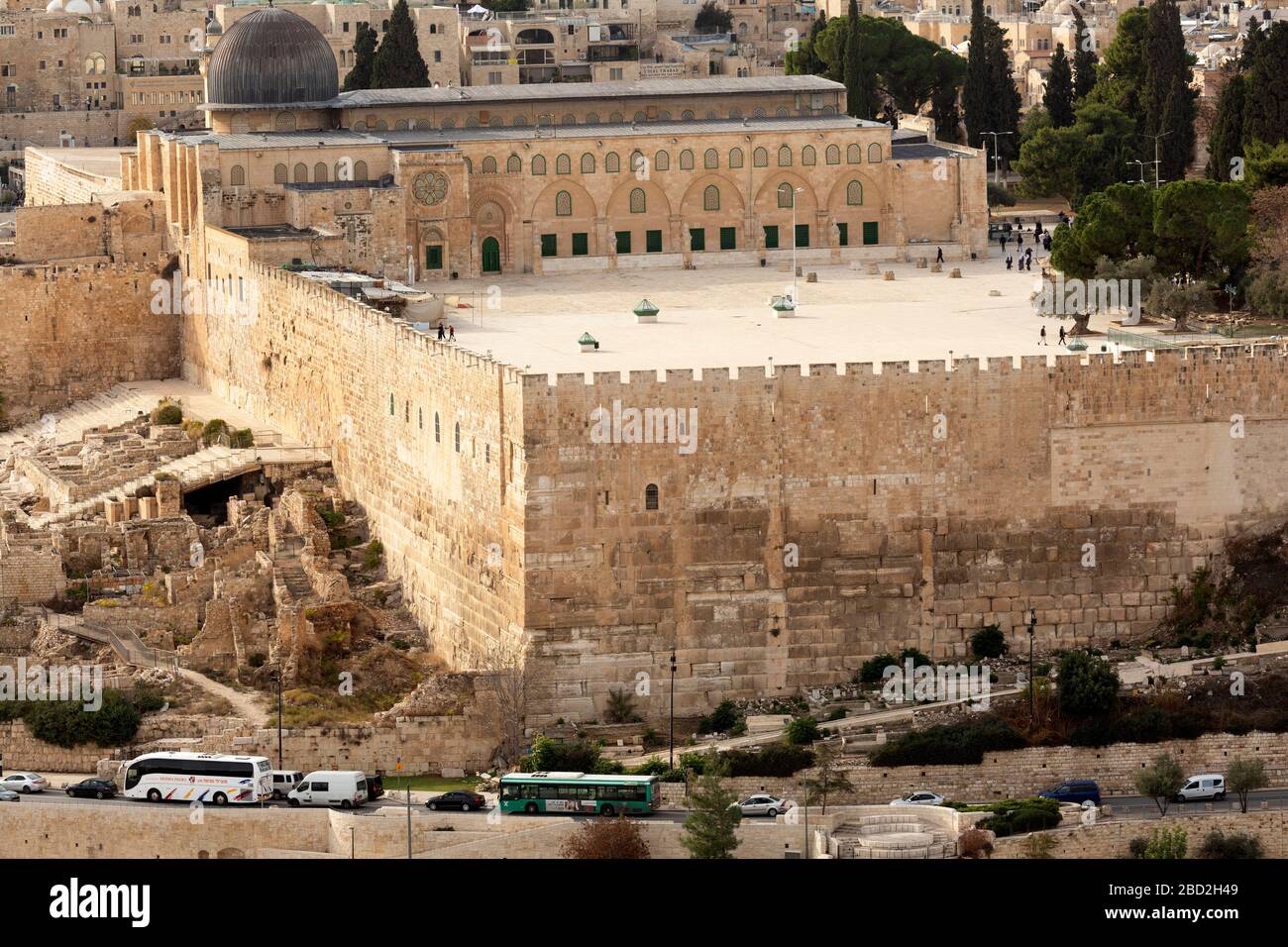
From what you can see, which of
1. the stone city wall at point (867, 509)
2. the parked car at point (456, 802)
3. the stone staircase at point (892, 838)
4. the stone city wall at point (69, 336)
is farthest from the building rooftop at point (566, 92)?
the stone staircase at point (892, 838)

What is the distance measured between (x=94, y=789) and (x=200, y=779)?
1773mm

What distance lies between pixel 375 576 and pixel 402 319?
489 cm

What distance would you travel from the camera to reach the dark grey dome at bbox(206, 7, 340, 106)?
82.7 m

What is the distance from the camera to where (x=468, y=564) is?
2356 inches

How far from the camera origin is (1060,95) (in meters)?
96.5

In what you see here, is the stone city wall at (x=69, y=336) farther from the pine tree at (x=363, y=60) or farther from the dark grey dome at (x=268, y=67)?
the pine tree at (x=363, y=60)

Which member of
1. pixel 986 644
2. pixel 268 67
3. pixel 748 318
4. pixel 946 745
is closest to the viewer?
pixel 946 745

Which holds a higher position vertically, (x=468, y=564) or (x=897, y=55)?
(x=897, y=55)

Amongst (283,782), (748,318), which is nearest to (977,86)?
(748,318)

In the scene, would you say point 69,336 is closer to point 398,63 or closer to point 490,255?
point 490,255

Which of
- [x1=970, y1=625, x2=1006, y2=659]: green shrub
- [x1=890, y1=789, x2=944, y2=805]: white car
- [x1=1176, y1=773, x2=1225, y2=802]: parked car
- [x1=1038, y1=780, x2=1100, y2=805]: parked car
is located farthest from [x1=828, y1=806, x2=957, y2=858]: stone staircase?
[x1=970, y1=625, x2=1006, y2=659]: green shrub

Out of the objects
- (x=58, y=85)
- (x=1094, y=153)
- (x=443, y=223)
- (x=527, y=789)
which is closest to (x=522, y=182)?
(x=443, y=223)
